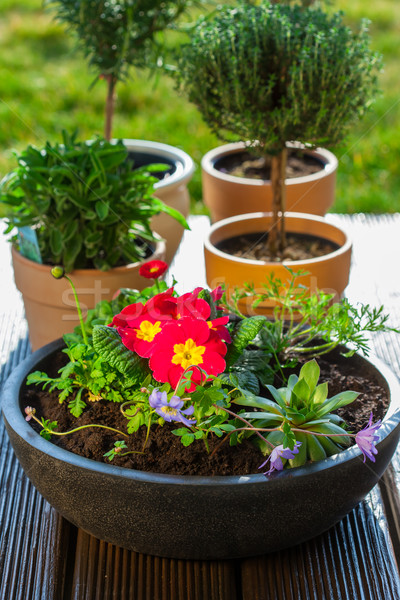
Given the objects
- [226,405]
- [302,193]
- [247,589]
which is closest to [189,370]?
[226,405]

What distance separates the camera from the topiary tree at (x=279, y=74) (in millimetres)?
1143

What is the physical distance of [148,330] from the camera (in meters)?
0.82

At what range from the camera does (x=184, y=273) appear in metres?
1.48

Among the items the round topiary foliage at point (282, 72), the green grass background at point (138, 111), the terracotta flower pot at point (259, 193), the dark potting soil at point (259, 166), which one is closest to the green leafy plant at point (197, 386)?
the round topiary foliage at point (282, 72)

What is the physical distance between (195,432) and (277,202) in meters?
0.69

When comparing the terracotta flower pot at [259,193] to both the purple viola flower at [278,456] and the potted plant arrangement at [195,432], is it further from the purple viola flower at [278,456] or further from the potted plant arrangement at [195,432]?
the purple viola flower at [278,456]

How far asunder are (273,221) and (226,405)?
2.13 feet

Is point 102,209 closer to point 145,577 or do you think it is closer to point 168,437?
point 168,437

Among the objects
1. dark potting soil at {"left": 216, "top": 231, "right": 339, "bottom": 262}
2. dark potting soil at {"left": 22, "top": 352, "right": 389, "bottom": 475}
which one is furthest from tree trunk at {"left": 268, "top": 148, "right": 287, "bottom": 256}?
dark potting soil at {"left": 22, "top": 352, "right": 389, "bottom": 475}

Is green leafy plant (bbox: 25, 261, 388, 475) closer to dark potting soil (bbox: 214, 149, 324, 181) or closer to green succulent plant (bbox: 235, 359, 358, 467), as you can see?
green succulent plant (bbox: 235, 359, 358, 467)

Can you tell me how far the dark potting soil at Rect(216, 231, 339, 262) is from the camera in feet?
4.40

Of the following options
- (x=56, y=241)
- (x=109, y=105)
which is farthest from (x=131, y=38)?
(x=56, y=241)

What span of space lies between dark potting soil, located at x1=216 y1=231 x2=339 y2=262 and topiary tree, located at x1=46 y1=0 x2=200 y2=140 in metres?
0.43

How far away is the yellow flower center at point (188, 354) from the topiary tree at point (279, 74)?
1.71 ft
